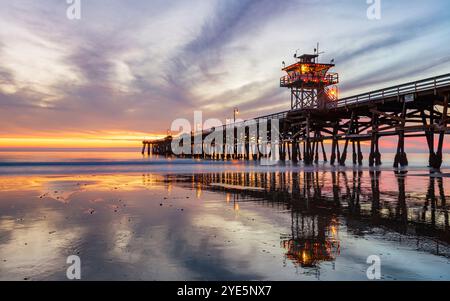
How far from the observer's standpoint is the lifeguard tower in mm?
63166

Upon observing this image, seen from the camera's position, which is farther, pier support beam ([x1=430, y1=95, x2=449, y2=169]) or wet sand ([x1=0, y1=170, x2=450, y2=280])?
pier support beam ([x1=430, y1=95, x2=449, y2=169])

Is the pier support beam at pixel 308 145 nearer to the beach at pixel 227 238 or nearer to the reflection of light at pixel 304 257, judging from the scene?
the beach at pixel 227 238

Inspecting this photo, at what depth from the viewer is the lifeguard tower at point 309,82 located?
207 feet

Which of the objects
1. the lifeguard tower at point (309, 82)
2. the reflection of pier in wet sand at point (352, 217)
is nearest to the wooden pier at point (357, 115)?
the lifeguard tower at point (309, 82)

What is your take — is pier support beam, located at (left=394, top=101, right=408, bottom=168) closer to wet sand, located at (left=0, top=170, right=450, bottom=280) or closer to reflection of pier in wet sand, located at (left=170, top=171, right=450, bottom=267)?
reflection of pier in wet sand, located at (left=170, top=171, right=450, bottom=267)

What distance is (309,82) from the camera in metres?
63.2

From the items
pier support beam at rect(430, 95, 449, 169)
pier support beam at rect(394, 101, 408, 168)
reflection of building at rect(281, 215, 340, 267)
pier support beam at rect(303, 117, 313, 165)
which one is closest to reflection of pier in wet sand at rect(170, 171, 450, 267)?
reflection of building at rect(281, 215, 340, 267)

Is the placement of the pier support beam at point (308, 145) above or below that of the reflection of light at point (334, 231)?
above

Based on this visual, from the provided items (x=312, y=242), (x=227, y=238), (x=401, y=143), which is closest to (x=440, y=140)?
(x=401, y=143)

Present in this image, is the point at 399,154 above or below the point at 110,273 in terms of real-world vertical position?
above

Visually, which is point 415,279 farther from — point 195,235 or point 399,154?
point 399,154
